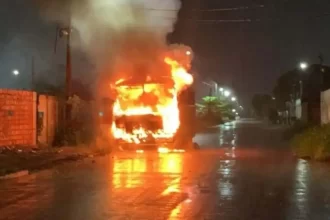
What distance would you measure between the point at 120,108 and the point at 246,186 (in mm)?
17335

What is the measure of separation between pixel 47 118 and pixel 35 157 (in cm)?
740

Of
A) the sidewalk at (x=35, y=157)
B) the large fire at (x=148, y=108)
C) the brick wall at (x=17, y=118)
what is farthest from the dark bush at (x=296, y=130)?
the brick wall at (x=17, y=118)

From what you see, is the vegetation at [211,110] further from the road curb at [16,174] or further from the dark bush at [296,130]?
the road curb at [16,174]

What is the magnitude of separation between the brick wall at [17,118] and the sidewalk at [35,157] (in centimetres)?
73

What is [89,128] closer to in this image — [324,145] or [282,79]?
[324,145]

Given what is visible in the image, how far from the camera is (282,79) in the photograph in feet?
399

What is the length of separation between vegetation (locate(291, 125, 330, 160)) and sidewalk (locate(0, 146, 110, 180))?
8960 mm

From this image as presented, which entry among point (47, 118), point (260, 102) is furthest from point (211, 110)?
point (260, 102)

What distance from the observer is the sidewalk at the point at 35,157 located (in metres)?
19.4

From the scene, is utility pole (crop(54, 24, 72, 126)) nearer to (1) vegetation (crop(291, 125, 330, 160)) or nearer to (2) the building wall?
(1) vegetation (crop(291, 125, 330, 160))

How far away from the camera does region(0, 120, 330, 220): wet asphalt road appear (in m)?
11.0

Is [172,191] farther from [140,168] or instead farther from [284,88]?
[284,88]

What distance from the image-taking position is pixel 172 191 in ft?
46.1

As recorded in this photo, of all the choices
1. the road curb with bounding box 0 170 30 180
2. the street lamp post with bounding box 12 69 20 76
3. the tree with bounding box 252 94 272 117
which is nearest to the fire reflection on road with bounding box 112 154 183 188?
the road curb with bounding box 0 170 30 180
